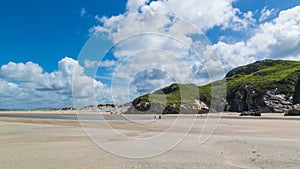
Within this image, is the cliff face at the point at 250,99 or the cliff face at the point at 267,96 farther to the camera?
the cliff face at the point at 250,99

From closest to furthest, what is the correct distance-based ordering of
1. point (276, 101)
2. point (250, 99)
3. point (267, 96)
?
1. point (276, 101)
2. point (267, 96)
3. point (250, 99)

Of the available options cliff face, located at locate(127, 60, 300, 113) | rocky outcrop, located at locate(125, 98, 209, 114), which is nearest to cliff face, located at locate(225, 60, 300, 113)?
cliff face, located at locate(127, 60, 300, 113)

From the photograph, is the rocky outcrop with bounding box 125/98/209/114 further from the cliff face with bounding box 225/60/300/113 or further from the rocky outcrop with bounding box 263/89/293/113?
the rocky outcrop with bounding box 263/89/293/113

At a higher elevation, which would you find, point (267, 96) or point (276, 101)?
point (267, 96)

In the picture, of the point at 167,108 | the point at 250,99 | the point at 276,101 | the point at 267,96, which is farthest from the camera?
the point at 167,108

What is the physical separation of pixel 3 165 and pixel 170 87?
136 m

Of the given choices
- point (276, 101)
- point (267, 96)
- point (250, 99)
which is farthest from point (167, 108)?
point (276, 101)

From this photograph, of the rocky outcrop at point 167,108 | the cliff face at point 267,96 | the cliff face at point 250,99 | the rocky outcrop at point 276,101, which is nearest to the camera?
the rocky outcrop at point 276,101

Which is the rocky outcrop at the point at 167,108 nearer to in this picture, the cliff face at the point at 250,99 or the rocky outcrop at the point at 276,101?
the cliff face at the point at 250,99

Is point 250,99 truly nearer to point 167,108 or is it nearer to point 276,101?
point 276,101

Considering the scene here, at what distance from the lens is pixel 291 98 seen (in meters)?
78.6

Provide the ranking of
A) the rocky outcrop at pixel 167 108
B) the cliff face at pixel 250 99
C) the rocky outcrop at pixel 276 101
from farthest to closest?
the rocky outcrop at pixel 167 108 < the cliff face at pixel 250 99 < the rocky outcrop at pixel 276 101

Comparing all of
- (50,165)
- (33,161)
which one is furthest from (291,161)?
(33,161)

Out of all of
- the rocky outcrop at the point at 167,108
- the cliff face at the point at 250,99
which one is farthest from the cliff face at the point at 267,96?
the rocky outcrop at the point at 167,108
